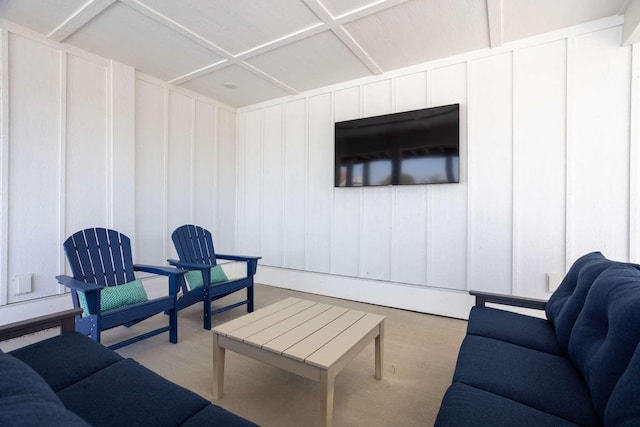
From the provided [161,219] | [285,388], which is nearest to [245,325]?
[285,388]

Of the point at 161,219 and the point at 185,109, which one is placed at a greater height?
the point at 185,109

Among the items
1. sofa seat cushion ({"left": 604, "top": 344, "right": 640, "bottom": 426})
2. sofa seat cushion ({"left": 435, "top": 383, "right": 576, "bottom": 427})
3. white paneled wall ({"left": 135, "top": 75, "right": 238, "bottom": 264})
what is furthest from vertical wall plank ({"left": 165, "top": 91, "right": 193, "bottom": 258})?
sofa seat cushion ({"left": 604, "top": 344, "right": 640, "bottom": 426})

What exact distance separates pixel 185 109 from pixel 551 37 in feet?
14.2

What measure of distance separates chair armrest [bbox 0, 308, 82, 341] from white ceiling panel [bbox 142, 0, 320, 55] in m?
2.36

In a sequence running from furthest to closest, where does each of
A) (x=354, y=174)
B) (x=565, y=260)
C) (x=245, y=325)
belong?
(x=354, y=174)
(x=565, y=260)
(x=245, y=325)

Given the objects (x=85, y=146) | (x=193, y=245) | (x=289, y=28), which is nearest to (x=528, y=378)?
(x=289, y=28)

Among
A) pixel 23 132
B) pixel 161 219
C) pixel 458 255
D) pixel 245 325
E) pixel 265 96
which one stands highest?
pixel 265 96

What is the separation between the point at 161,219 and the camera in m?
3.84

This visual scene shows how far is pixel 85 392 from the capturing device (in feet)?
3.74

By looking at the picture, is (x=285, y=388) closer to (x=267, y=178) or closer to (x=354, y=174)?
(x=354, y=174)

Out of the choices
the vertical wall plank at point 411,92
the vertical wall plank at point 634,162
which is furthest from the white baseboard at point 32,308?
the vertical wall plank at point 634,162

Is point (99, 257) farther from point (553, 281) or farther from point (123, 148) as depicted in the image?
point (553, 281)

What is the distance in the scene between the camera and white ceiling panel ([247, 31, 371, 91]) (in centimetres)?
297

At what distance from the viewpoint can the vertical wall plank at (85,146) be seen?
9.93ft
